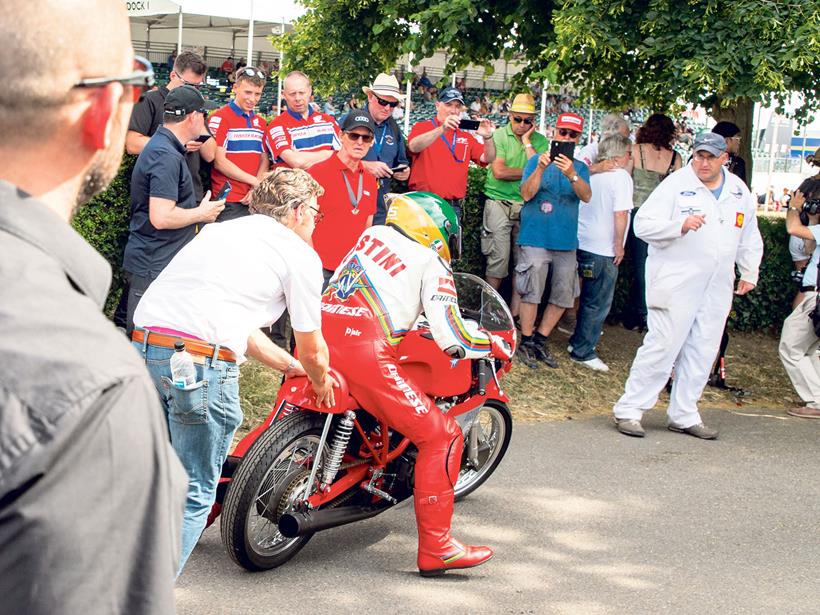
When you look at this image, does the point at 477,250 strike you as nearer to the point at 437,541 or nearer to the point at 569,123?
the point at 569,123

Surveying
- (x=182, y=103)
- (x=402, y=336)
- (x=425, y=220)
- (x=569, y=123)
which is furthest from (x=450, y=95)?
(x=402, y=336)

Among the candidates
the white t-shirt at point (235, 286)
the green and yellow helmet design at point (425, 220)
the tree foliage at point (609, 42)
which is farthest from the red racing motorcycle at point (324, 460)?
the tree foliage at point (609, 42)

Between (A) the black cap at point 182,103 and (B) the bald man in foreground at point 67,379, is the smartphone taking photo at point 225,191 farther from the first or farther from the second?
(B) the bald man in foreground at point 67,379

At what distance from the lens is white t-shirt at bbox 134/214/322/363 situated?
411cm

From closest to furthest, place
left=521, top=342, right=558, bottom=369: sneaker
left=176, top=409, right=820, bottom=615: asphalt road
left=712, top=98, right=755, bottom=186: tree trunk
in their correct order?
left=176, top=409, right=820, bottom=615: asphalt road, left=521, top=342, right=558, bottom=369: sneaker, left=712, top=98, right=755, bottom=186: tree trunk

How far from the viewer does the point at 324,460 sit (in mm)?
4891

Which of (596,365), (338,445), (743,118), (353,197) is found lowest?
(596,365)

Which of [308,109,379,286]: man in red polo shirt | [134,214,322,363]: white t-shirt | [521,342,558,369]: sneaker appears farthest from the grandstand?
[134,214,322,363]: white t-shirt

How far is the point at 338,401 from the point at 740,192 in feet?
13.7

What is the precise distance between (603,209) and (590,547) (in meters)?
4.46

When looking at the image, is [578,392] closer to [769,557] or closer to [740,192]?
[740,192]

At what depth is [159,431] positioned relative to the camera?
127 cm

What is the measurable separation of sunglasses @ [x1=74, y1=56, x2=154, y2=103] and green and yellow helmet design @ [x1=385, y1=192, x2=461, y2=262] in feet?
11.2

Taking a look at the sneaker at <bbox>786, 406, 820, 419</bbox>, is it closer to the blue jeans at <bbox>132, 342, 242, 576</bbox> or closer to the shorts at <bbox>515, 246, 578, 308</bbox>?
the shorts at <bbox>515, 246, 578, 308</bbox>
